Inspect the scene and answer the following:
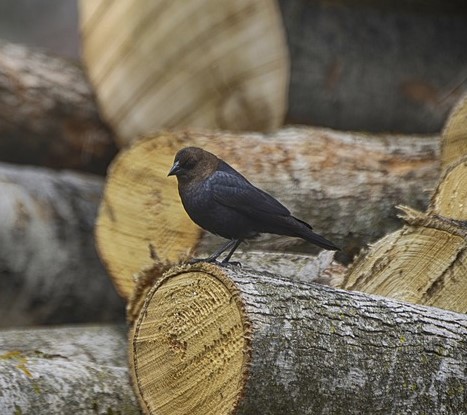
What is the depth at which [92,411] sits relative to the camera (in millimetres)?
2877

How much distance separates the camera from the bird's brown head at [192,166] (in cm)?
303

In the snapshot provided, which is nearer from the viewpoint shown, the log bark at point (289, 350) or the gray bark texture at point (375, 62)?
the log bark at point (289, 350)

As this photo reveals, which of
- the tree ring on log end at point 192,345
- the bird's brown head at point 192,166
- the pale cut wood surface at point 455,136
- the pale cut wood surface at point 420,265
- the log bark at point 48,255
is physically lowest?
the log bark at point 48,255

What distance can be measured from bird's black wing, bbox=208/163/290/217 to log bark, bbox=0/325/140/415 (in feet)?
2.14

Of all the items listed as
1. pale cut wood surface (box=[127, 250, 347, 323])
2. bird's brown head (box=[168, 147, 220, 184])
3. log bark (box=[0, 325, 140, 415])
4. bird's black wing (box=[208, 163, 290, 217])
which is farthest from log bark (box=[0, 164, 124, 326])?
bird's black wing (box=[208, 163, 290, 217])

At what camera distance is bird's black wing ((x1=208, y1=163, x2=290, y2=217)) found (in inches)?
116

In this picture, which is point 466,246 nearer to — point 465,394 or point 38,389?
point 465,394

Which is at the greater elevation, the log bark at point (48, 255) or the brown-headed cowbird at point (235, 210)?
the brown-headed cowbird at point (235, 210)

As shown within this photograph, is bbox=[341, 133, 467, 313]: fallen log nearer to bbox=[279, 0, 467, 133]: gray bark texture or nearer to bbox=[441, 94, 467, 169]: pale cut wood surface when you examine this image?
bbox=[441, 94, 467, 169]: pale cut wood surface

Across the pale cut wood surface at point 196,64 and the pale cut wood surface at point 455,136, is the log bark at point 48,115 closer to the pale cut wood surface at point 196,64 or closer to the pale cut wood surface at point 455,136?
the pale cut wood surface at point 196,64

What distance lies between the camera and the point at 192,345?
2.49 m

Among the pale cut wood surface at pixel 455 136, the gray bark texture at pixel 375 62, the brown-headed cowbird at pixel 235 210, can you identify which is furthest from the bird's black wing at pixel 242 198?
the gray bark texture at pixel 375 62

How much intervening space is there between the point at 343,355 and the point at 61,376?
3.09 feet

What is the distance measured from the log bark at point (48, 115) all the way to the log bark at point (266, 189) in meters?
Answer: 1.06
